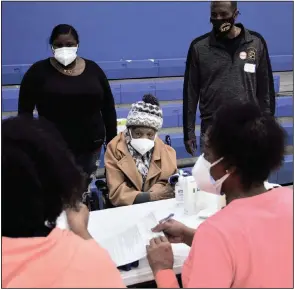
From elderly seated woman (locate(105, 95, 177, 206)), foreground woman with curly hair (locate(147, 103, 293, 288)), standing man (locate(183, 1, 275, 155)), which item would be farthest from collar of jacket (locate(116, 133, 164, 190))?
foreground woman with curly hair (locate(147, 103, 293, 288))

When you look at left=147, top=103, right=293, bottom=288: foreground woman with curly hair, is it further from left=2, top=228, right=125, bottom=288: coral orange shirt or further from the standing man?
the standing man

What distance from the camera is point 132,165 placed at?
2.51 meters

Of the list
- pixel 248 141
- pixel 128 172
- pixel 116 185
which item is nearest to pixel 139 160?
pixel 128 172

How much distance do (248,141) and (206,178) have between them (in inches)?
13.5

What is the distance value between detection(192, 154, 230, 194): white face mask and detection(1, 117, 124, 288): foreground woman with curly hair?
1.53 ft

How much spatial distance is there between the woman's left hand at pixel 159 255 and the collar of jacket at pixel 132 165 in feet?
2.95

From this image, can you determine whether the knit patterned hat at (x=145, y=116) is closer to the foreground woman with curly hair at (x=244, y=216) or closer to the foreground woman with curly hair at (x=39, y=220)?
the foreground woman with curly hair at (x=244, y=216)

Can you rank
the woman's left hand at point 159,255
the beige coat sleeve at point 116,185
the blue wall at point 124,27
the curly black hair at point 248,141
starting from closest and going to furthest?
the curly black hair at point 248,141 → the woman's left hand at point 159,255 → the beige coat sleeve at point 116,185 → the blue wall at point 124,27

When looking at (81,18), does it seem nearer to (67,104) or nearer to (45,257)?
(67,104)

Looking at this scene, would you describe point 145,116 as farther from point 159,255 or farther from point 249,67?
point 159,255

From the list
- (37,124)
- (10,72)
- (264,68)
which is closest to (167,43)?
(10,72)

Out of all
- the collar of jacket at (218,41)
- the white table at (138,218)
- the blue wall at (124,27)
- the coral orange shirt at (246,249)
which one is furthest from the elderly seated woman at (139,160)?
the blue wall at (124,27)

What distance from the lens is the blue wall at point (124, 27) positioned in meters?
5.38

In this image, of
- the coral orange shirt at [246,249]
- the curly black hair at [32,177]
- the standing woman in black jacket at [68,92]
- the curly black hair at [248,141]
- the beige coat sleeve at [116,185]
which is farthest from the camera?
the standing woman in black jacket at [68,92]
